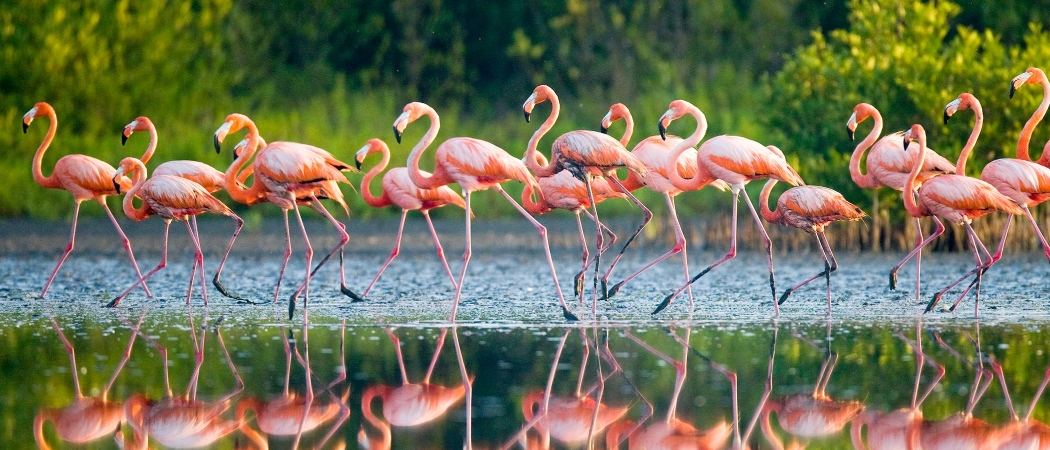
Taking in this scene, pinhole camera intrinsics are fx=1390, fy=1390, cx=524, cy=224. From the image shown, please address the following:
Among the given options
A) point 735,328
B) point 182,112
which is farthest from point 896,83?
point 182,112

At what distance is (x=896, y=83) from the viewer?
12.0 meters

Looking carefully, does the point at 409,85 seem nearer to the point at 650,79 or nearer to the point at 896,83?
the point at 650,79

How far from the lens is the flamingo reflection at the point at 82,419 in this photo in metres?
4.73

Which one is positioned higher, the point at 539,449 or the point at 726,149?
the point at 726,149

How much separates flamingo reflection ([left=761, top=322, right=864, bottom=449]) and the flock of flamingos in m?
2.53

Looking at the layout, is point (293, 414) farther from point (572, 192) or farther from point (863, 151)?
point (863, 151)

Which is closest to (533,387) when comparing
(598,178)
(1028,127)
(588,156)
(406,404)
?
(406,404)

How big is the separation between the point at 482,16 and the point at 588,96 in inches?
146

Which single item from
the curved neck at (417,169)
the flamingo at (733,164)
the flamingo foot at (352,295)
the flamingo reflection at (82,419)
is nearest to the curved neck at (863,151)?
the flamingo at (733,164)

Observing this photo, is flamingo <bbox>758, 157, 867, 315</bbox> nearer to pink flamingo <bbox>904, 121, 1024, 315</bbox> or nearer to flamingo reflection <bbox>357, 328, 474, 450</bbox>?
pink flamingo <bbox>904, 121, 1024, 315</bbox>

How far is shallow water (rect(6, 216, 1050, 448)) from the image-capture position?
488cm

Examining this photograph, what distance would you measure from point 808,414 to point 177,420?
7.41 feet

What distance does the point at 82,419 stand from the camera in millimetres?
5000

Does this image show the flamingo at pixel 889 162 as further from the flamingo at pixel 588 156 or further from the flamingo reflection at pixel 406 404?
the flamingo reflection at pixel 406 404
